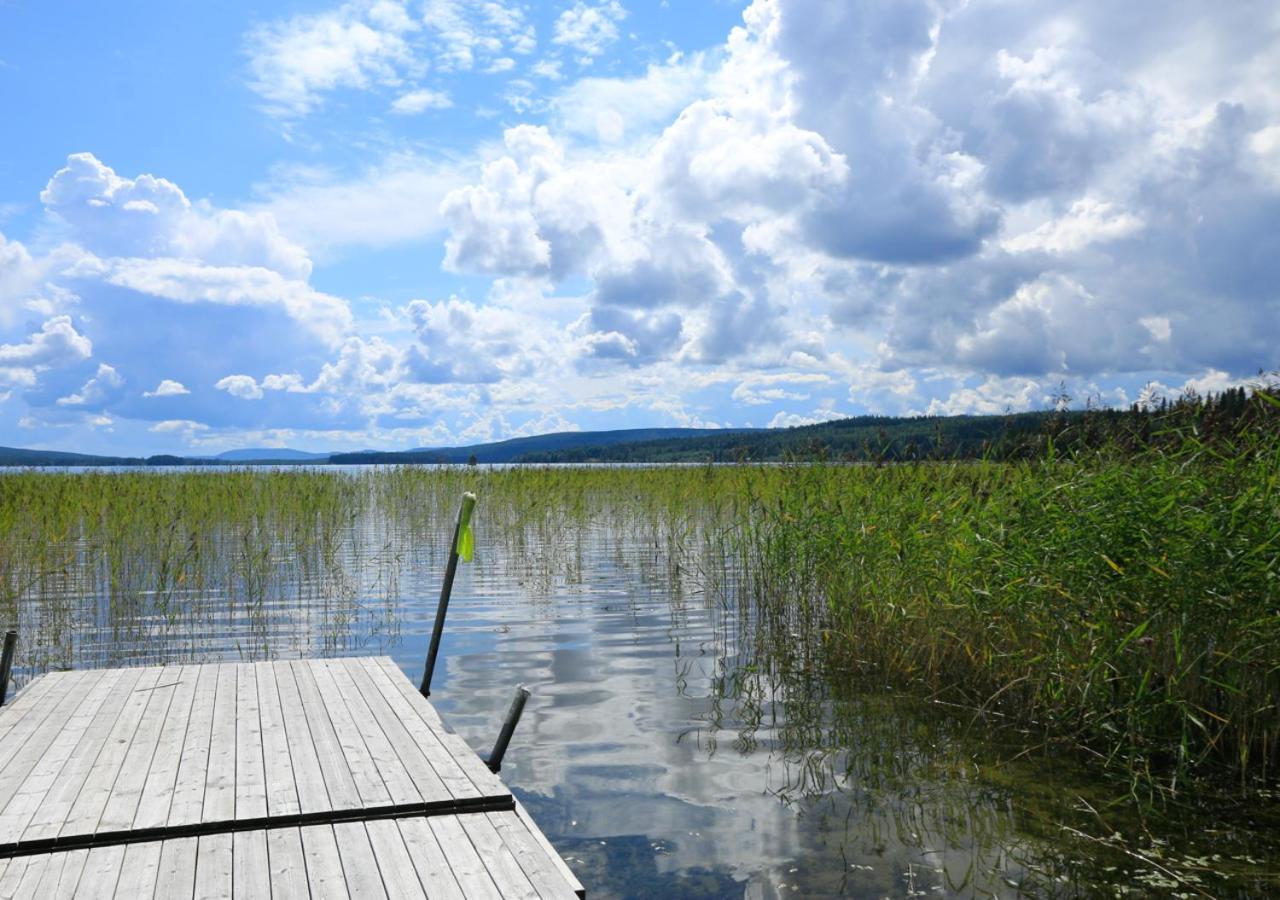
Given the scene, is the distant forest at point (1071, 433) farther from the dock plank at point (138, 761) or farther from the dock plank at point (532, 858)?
the dock plank at point (138, 761)

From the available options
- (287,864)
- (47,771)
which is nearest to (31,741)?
(47,771)

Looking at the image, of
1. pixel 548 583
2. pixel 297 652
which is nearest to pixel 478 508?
pixel 548 583

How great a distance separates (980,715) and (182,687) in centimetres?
553

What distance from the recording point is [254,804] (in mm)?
3916

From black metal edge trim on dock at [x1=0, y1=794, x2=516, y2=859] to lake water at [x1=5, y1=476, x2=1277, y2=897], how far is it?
819 millimetres

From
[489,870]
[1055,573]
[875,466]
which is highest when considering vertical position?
[875,466]

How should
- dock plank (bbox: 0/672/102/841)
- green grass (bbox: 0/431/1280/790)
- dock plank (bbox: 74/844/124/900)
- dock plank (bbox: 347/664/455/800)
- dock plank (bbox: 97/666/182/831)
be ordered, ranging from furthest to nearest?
green grass (bbox: 0/431/1280/790) → dock plank (bbox: 0/672/102/841) → dock plank (bbox: 347/664/455/800) → dock plank (bbox: 97/666/182/831) → dock plank (bbox: 74/844/124/900)

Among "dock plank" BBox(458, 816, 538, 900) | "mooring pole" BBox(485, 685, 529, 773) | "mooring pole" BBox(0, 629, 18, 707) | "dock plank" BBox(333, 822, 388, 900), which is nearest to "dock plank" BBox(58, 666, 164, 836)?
"mooring pole" BBox(0, 629, 18, 707)

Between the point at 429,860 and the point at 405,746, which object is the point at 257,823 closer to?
the point at 429,860

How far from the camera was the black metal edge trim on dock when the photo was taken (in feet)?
11.6

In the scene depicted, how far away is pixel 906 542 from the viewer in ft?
26.0

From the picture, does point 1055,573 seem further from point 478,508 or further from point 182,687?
point 478,508

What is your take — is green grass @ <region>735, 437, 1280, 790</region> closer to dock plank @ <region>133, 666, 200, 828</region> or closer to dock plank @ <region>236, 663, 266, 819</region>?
dock plank @ <region>236, 663, 266, 819</region>

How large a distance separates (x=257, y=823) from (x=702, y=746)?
10.9 ft
